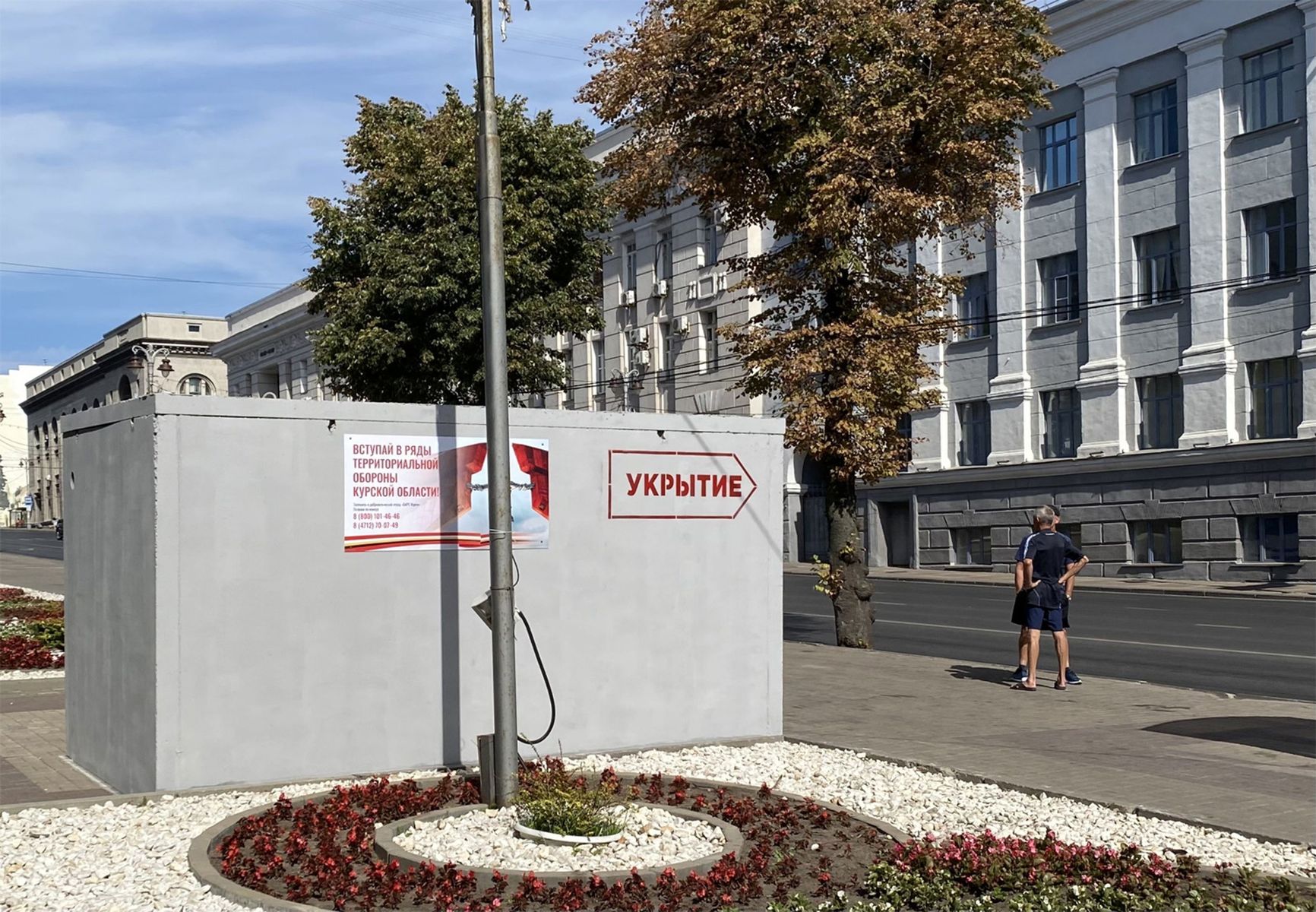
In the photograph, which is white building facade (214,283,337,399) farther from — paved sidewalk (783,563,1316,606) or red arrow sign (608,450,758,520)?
red arrow sign (608,450,758,520)

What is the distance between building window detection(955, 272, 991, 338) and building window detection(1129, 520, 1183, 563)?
7938mm

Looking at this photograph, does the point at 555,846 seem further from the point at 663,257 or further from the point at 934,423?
the point at 663,257

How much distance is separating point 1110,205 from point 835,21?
22477 millimetres

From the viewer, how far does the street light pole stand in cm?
804

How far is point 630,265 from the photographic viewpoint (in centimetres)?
5525

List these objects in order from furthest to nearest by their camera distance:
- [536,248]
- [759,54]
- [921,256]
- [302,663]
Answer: [921,256], [536,248], [759,54], [302,663]

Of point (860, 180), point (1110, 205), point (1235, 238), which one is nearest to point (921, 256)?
point (1110, 205)

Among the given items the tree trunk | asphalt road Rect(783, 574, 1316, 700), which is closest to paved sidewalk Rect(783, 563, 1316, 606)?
asphalt road Rect(783, 574, 1316, 700)

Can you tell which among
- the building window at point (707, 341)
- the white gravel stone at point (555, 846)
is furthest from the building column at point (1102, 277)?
the white gravel stone at point (555, 846)

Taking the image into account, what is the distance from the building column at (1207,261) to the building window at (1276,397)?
50cm

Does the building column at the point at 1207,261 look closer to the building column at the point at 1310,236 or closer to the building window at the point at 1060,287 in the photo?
the building column at the point at 1310,236

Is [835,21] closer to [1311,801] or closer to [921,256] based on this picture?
[1311,801]

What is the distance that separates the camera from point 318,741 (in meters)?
9.27

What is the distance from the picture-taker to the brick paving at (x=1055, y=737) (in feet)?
29.0
